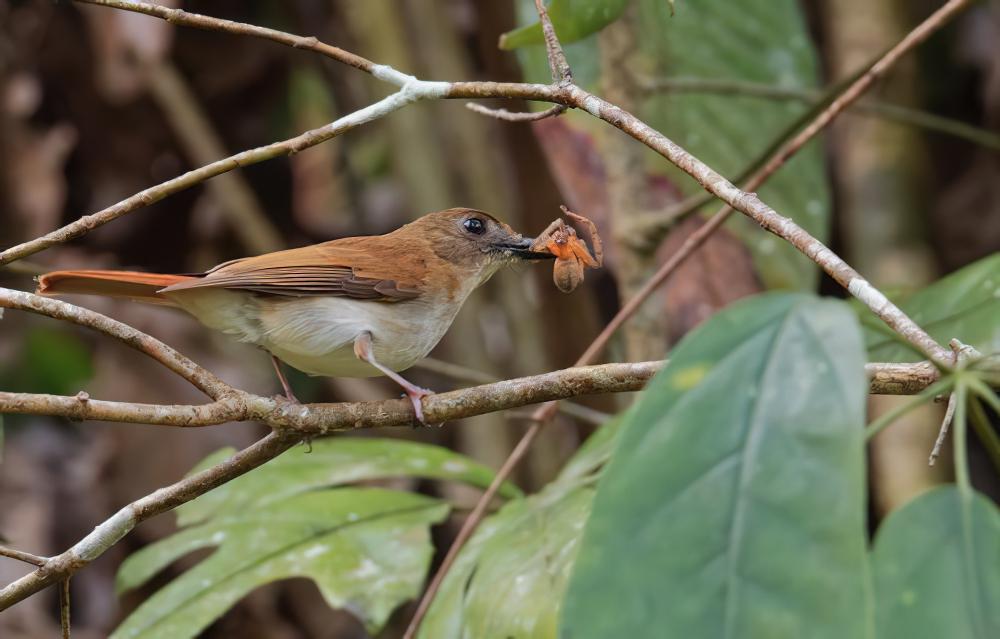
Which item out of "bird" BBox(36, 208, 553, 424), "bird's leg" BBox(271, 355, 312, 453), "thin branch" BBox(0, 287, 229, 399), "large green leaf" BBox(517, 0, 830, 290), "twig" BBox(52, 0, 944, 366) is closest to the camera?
"twig" BBox(52, 0, 944, 366)

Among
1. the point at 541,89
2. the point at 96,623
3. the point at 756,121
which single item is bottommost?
the point at 96,623

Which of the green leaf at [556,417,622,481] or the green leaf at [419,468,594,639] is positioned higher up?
the green leaf at [556,417,622,481]

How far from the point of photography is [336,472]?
296 cm

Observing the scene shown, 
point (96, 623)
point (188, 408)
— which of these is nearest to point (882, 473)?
point (188, 408)

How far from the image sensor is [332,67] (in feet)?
16.0

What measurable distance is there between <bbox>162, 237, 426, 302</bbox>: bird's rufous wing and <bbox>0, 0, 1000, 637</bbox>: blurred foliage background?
2.45 ft

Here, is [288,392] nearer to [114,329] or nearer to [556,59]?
[114,329]

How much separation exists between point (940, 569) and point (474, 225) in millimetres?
2252

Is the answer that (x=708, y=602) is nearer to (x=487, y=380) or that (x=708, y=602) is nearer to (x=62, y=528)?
(x=487, y=380)

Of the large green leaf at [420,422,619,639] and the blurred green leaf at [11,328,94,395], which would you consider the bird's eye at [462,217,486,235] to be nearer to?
the large green leaf at [420,422,619,639]

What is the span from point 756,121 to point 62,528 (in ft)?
11.0

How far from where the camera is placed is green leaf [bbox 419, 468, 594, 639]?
7.23 ft

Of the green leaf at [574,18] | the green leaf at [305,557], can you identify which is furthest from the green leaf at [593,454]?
the green leaf at [574,18]

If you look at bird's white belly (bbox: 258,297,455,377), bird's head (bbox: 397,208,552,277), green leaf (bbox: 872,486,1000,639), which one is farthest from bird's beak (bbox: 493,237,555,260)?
green leaf (bbox: 872,486,1000,639)
